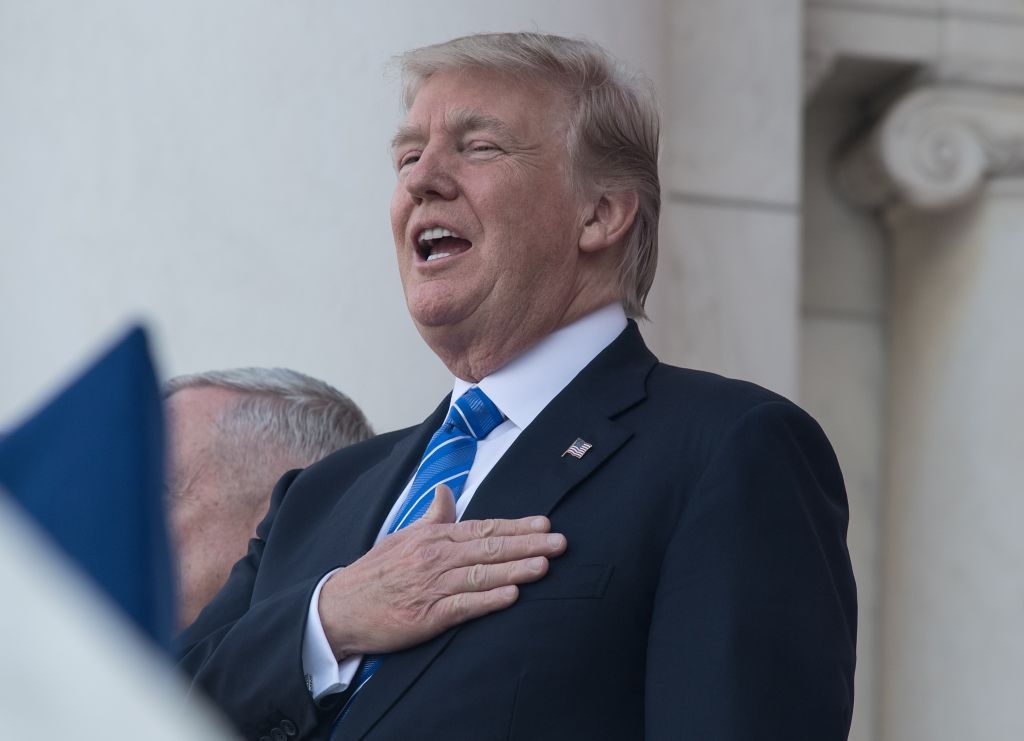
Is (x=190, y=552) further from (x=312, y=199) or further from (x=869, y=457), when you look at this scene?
(x=869, y=457)

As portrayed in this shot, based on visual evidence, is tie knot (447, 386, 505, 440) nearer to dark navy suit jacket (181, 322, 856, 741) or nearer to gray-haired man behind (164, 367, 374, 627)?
dark navy suit jacket (181, 322, 856, 741)

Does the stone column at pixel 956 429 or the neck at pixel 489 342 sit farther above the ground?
the neck at pixel 489 342

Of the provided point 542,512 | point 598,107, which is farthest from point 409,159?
point 542,512

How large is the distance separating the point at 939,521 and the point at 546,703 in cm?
361

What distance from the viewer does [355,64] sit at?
14.5 ft

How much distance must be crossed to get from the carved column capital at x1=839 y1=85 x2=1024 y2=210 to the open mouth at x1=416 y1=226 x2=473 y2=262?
307 centimetres

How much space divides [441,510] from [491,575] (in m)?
0.18

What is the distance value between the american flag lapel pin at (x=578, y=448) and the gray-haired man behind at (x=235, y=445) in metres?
1.31

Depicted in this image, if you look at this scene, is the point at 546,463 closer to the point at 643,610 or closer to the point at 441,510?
the point at 441,510

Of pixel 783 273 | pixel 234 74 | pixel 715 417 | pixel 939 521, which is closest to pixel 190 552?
pixel 234 74

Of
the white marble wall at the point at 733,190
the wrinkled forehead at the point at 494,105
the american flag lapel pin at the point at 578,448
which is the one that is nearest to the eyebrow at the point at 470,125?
the wrinkled forehead at the point at 494,105

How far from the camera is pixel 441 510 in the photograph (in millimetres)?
2494

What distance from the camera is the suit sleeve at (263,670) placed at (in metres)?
2.49

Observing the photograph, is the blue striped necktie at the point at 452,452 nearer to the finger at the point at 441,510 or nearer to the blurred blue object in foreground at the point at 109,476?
the finger at the point at 441,510
